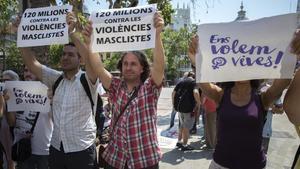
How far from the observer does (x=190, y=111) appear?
7.67 m

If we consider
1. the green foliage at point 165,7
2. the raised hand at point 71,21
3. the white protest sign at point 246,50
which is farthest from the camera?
the green foliage at point 165,7

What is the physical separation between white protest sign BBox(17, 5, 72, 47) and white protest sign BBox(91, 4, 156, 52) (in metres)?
0.38

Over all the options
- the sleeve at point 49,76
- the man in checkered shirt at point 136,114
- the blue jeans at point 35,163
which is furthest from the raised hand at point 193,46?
the blue jeans at point 35,163

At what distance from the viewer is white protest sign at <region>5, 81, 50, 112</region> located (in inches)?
149

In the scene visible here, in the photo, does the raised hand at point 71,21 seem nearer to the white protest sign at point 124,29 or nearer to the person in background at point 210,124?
the white protest sign at point 124,29

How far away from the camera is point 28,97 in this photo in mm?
3852

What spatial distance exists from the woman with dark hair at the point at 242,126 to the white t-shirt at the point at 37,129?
1.92 m

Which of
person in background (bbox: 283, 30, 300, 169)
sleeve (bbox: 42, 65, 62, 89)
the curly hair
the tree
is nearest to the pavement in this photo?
the tree

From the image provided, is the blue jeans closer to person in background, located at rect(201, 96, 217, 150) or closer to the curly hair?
the curly hair

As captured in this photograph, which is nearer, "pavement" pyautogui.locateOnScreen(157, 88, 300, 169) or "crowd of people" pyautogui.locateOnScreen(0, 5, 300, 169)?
"crowd of people" pyautogui.locateOnScreen(0, 5, 300, 169)

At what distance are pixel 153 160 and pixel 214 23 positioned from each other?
1.15 meters

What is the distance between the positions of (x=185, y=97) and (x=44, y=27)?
14.9ft

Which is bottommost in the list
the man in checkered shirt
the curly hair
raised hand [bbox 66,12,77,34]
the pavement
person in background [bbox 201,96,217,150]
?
the pavement

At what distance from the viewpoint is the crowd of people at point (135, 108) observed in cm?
278
